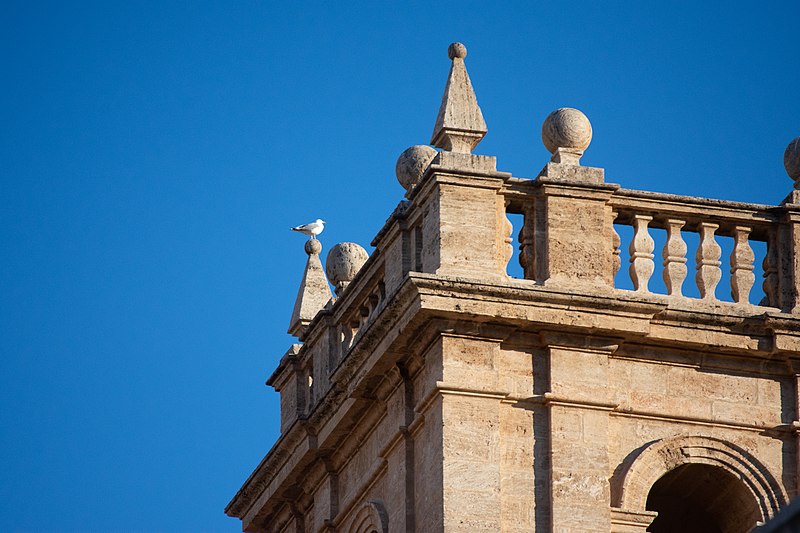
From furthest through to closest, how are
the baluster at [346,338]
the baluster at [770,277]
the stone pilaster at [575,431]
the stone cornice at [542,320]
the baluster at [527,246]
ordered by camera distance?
the baluster at [346,338] → the baluster at [770,277] → the baluster at [527,246] → the stone cornice at [542,320] → the stone pilaster at [575,431]

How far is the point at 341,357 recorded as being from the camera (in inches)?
747

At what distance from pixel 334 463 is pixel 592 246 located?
12.8 feet

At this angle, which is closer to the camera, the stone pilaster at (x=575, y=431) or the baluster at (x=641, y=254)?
the stone pilaster at (x=575, y=431)

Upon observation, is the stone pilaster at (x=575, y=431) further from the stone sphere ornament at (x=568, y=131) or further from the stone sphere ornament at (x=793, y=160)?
the stone sphere ornament at (x=793, y=160)

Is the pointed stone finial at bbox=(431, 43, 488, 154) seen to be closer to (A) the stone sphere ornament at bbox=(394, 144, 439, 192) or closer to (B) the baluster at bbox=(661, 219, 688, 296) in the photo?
(A) the stone sphere ornament at bbox=(394, 144, 439, 192)

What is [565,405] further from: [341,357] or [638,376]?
[341,357]

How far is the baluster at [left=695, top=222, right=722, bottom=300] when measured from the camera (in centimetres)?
1755

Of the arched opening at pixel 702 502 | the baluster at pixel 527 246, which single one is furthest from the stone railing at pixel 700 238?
A: the arched opening at pixel 702 502

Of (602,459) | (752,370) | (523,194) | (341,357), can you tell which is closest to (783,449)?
Answer: (752,370)

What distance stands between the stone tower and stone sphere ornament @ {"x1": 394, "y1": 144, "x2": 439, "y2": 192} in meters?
0.02

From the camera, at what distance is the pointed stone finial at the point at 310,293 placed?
21.4m

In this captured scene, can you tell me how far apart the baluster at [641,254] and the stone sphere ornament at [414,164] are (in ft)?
6.44

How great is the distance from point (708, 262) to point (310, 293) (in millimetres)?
5450

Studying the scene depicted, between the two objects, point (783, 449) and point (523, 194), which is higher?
point (523, 194)
